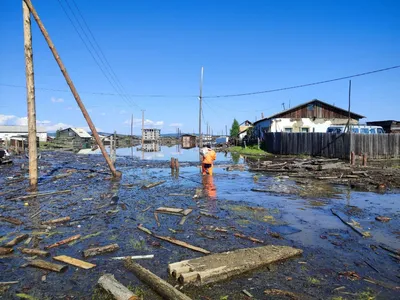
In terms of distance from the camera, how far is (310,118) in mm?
35438

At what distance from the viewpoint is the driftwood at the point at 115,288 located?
3.80 metres

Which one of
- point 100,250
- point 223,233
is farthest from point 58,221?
point 223,233

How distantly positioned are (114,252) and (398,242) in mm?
5824

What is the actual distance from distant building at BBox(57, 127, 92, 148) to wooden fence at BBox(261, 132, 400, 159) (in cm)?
4360

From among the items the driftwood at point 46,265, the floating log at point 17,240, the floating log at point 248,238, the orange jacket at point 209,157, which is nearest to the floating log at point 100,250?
the driftwood at point 46,265

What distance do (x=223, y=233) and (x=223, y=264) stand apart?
78.7 inches

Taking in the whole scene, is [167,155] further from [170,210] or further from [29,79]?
[170,210]

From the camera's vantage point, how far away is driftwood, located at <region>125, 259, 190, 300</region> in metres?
3.83

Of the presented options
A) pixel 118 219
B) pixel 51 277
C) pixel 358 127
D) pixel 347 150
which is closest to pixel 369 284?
pixel 51 277

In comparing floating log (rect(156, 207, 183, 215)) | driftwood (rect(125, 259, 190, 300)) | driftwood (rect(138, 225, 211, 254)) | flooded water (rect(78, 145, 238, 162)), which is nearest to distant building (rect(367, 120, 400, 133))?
flooded water (rect(78, 145, 238, 162))

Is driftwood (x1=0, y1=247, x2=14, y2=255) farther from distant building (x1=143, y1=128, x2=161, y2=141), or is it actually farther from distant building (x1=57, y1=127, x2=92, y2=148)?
distant building (x1=143, y1=128, x2=161, y2=141)

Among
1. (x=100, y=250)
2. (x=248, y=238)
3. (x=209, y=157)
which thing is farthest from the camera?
(x=209, y=157)

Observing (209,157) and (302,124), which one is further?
(302,124)

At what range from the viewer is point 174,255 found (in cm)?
551
